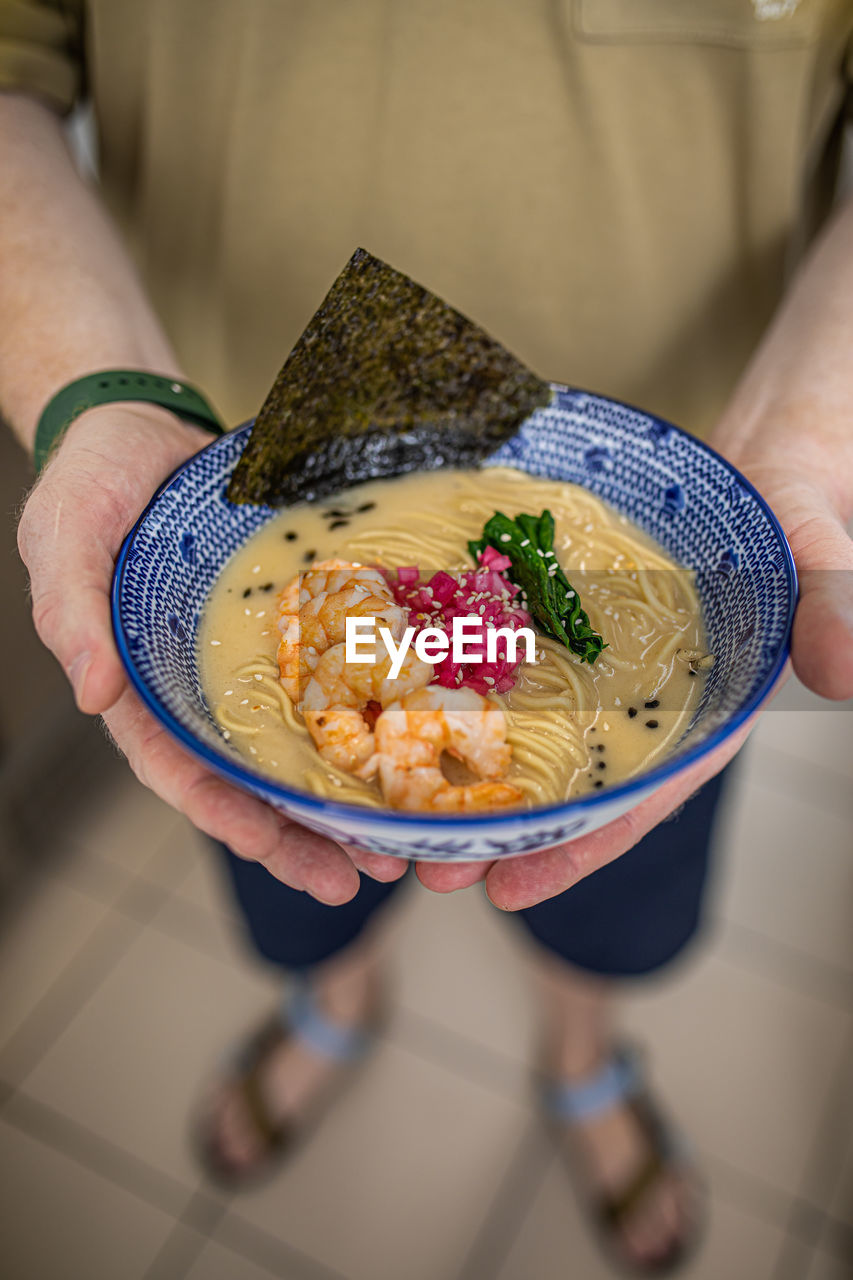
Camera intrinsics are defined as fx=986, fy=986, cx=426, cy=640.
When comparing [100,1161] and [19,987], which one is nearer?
[100,1161]

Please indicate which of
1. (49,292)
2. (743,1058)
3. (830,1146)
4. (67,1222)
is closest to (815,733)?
(743,1058)

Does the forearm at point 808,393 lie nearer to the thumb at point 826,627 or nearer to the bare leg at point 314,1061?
the thumb at point 826,627

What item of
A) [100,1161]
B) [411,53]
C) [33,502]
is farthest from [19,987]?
[411,53]

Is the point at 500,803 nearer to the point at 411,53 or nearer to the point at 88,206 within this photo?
the point at 411,53

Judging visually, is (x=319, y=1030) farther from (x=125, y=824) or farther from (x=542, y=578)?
(x=542, y=578)

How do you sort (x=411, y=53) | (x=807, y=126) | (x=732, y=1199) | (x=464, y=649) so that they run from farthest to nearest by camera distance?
(x=732, y=1199), (x=807, y=126), (x=411, y=53), (x=464, y=649)

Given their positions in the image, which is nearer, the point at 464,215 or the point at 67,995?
the point at 464,215

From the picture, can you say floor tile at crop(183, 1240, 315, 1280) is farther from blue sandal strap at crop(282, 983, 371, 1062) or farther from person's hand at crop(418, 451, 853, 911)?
person's hand at crop(418, 451, 853, 911)
